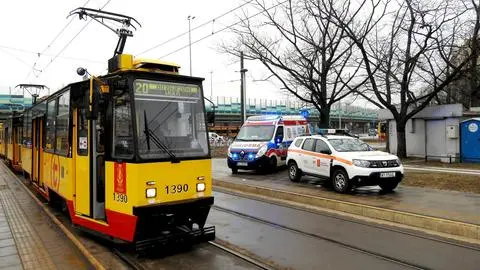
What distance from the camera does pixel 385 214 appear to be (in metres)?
10.5

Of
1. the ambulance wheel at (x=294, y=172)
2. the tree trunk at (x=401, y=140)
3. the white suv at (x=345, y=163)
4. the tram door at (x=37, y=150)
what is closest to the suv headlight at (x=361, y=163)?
the white suv at (x=345, y=163)

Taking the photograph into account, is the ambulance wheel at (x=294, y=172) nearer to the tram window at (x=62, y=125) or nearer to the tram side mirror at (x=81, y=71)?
the tram window at (x=62, y=125)

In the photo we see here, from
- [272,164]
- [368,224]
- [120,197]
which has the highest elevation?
[120,197]

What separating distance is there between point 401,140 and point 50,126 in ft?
62.7

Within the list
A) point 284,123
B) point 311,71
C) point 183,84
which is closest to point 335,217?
point 183,84

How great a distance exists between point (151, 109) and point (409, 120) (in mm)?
20917

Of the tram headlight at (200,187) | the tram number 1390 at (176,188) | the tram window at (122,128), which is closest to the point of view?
the tram window at (122,128)

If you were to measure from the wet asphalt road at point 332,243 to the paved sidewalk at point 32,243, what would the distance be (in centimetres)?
283

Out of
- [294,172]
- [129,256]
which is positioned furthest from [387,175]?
[129,256]

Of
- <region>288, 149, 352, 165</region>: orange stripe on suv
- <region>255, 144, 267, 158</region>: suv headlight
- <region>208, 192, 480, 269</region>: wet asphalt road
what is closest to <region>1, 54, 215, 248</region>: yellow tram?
<region>208, 192, 480, 269</region>: wet asphalt road

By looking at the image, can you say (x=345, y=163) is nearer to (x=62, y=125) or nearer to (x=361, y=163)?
(x=361, y=163)

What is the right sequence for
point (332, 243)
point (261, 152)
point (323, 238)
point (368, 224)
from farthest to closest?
point (261, 152)
point (368, 224)
point (323, 238)
point (332, 243)

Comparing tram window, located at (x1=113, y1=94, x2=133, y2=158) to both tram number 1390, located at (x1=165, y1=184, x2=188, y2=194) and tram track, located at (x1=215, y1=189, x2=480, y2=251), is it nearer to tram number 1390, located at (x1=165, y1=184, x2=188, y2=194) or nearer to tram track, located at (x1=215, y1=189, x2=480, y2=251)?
tram number 1390, located at (x1=165, y1=184, x2=188, y2=194)

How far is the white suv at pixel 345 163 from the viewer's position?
1313cm
